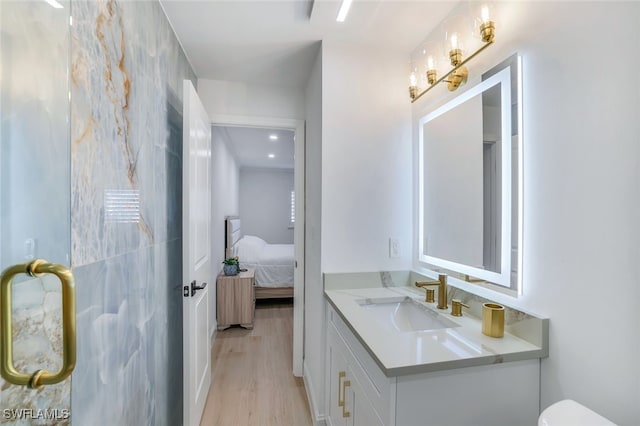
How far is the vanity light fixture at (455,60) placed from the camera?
1.17 m

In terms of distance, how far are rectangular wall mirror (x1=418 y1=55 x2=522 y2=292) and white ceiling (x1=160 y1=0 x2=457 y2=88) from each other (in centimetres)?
49

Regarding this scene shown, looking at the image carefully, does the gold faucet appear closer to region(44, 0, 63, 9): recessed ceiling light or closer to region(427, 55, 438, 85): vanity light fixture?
region(427, 55, 438, 85): vanity light fixture

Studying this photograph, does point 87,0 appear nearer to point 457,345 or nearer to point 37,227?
point 37,227

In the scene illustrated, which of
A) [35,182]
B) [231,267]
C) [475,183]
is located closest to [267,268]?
[231,267]

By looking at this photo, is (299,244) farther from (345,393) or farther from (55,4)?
(55,4)

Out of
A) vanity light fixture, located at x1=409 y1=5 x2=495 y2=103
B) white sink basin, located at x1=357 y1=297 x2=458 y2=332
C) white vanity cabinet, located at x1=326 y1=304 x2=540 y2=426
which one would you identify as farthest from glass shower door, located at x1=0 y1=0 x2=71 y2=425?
vanity light fixture, located at x1=409 y1=5 x2=495 y2=103

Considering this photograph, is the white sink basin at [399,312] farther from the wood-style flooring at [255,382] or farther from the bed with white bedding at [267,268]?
the bed with white bedding at [267,268]

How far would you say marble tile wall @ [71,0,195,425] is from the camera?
32.0 inches

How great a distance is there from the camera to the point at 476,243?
1.32 meters

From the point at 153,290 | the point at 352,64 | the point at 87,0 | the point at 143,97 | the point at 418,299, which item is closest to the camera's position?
the point at 87,0

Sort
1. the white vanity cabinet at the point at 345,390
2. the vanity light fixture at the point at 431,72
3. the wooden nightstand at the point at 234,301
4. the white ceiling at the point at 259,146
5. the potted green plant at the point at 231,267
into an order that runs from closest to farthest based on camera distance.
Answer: the white vanity cabinet at the point at 345,390, the vanity light fixture at the point at 431,72, the wooden nightstand at the point at 234,301, the potted green plant at the point at 231,267, the white ceiling at the point at 259,146

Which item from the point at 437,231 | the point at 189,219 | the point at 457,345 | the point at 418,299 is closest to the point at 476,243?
the point at 437,231

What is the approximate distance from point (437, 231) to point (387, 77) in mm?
1002

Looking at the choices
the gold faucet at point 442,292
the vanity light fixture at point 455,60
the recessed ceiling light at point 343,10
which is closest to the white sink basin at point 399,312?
the gold faucet at point 442,292
